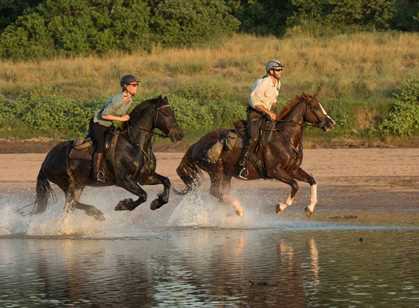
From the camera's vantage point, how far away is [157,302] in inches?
437

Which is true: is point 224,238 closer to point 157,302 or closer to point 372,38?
point 157,302

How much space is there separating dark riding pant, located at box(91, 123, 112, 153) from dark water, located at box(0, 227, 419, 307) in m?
1.35

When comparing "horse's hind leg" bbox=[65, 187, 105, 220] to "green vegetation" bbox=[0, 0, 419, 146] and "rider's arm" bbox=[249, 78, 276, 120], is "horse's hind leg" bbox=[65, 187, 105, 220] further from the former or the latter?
"green vegetation" bbox=[0, 0, 419, 146]

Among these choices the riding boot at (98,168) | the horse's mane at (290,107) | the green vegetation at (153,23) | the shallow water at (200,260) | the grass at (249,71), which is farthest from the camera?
the green vegetation at (153,23)

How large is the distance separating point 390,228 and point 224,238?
8.15 ft

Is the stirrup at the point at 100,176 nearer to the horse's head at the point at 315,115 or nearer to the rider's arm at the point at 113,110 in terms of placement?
the rider's arm at the point at 113,110

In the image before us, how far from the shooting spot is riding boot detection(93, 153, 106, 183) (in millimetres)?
16531

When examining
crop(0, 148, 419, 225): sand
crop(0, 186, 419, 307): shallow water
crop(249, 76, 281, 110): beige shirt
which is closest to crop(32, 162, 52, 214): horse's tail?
crop(0, 186, 419, 307): shallow water

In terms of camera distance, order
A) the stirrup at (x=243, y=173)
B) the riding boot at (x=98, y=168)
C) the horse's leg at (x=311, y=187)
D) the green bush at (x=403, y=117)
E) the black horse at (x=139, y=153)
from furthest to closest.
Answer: the green bush at (x=403, y=117) < the stirrup at (x=243, y=173) < the horse's leg at (x=311, y=187) < the riding boot at (x=98, y=168) < the black horse at (x=139, y=153)

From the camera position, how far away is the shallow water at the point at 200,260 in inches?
448

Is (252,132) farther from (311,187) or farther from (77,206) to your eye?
(77,206)

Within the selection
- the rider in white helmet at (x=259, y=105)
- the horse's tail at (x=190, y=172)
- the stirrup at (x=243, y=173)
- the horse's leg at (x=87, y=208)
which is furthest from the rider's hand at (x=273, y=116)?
the horse's leg at (x=87, y=208)

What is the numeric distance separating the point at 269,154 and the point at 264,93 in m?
0.92

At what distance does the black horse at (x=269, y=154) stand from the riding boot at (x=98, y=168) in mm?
2034
